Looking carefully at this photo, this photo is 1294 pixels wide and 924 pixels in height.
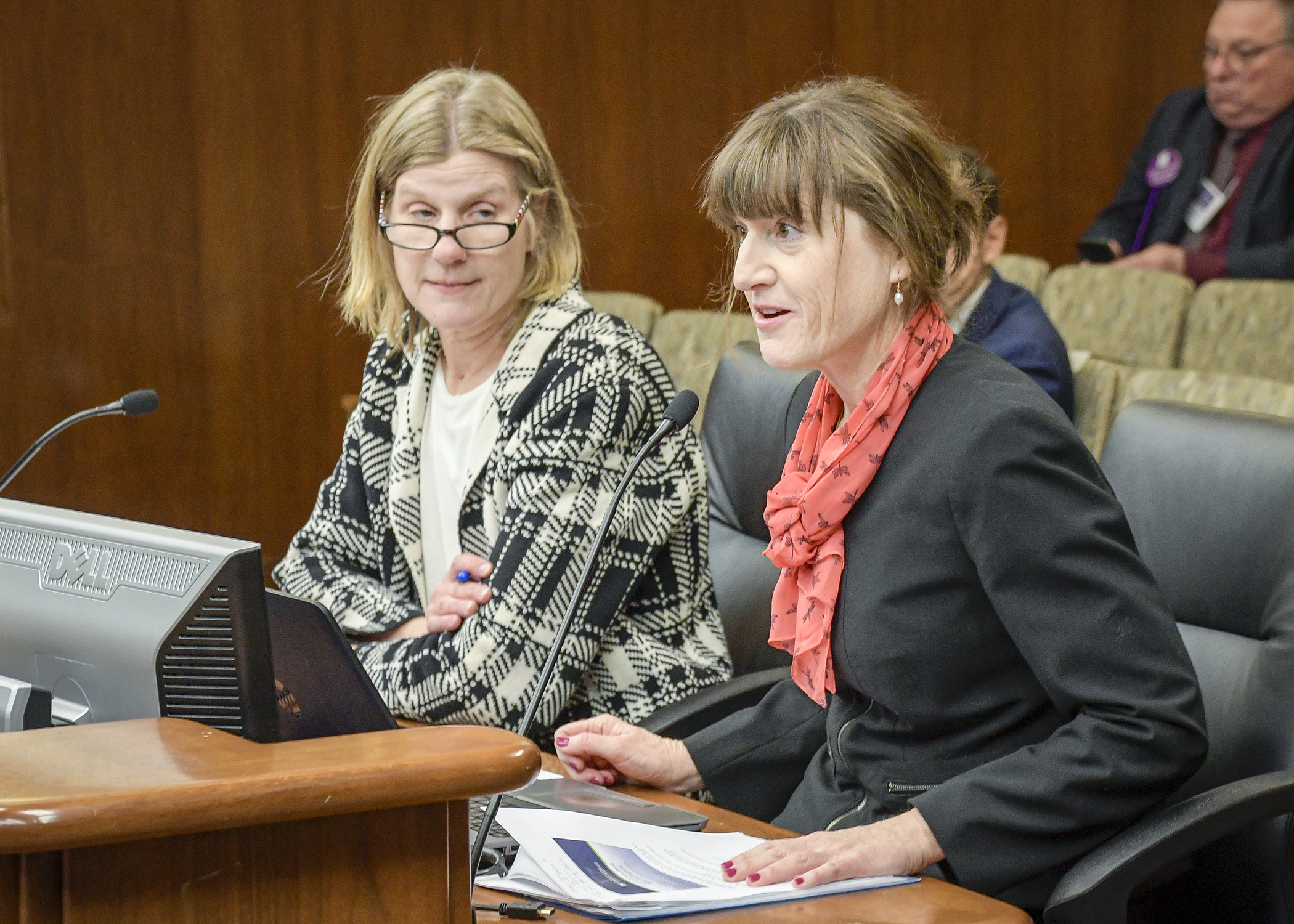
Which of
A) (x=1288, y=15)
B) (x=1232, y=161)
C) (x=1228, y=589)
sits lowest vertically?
(x=1228, y=589)

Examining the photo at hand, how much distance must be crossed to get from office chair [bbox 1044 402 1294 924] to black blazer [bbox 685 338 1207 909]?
67 mm

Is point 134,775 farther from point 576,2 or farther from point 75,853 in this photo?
point 576,2

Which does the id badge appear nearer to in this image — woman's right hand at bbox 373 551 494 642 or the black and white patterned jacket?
the black and white patterned jacket

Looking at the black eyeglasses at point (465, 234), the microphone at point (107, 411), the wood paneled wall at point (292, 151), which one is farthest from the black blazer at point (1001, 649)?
the wood paneled wall at point (292, 151)

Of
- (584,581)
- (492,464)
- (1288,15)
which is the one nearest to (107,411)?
(492,464)

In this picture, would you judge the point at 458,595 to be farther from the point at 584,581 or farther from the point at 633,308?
the point at 633,308

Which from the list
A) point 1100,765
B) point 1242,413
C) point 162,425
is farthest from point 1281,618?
point 162,425

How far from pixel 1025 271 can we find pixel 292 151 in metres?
2.43

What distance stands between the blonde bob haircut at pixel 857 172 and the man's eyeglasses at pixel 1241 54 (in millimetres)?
3474

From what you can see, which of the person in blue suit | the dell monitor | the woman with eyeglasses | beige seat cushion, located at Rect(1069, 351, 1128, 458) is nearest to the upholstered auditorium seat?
the woman with eyeglasses

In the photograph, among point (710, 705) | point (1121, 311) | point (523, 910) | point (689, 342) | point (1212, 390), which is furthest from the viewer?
point (689, 342)

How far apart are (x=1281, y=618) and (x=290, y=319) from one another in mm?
3925

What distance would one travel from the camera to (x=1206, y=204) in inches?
175

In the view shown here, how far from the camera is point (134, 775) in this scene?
0.76 metres
